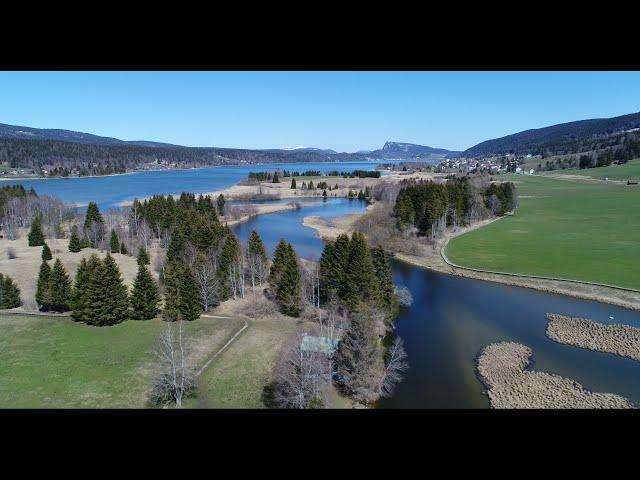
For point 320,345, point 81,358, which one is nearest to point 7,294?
point 81,358

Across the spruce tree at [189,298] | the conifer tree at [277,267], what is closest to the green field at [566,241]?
the conifer tree at [277,267]

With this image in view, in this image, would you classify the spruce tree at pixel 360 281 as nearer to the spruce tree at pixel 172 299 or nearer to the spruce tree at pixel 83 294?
the spruce tree at pixel 172 299

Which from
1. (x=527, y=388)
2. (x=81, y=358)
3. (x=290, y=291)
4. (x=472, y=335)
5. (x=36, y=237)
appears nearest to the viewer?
(x=527, y=388)

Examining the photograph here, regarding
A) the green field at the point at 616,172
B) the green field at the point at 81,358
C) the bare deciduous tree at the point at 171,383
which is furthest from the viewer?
the green field at the point at 616,172

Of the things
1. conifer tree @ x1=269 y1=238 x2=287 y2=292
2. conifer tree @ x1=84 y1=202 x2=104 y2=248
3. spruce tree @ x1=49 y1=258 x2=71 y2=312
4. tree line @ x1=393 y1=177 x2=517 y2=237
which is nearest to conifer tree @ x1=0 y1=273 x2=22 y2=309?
spruce tree @ x1=49 y1=258 x2=71 y2=312

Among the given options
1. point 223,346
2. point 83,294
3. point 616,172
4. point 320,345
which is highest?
point 616,172

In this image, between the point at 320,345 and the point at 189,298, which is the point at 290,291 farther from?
the point at 320,345
